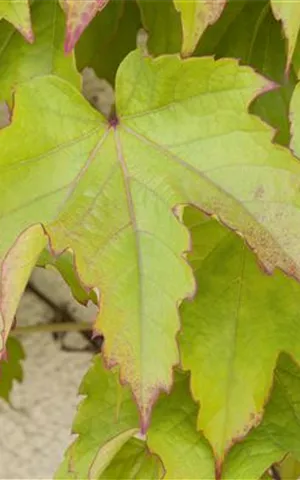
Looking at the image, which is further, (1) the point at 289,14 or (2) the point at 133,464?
(2) the point at 133,464

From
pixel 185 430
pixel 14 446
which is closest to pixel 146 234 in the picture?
pixel 185 430

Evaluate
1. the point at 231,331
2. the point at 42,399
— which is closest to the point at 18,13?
the point at 231,331

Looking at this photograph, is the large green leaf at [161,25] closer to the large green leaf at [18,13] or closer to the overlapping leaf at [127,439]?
the large green leaf at [18,13]

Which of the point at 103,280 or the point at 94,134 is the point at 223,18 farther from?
the point at 103,280

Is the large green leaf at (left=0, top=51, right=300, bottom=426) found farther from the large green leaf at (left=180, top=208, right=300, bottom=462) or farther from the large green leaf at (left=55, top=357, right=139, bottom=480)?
the large green leaf at (left=55, top=357, right=139, bottom=480)

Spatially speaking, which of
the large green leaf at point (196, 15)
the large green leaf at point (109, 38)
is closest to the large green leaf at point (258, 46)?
the large green leaf at point (109, 38)

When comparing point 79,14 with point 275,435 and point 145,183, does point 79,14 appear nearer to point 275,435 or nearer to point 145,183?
point 145,183

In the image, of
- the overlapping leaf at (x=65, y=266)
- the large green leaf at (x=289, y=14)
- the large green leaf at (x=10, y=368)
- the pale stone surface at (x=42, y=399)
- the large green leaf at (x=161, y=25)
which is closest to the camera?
the large green leaf at (x=289, y=14)
